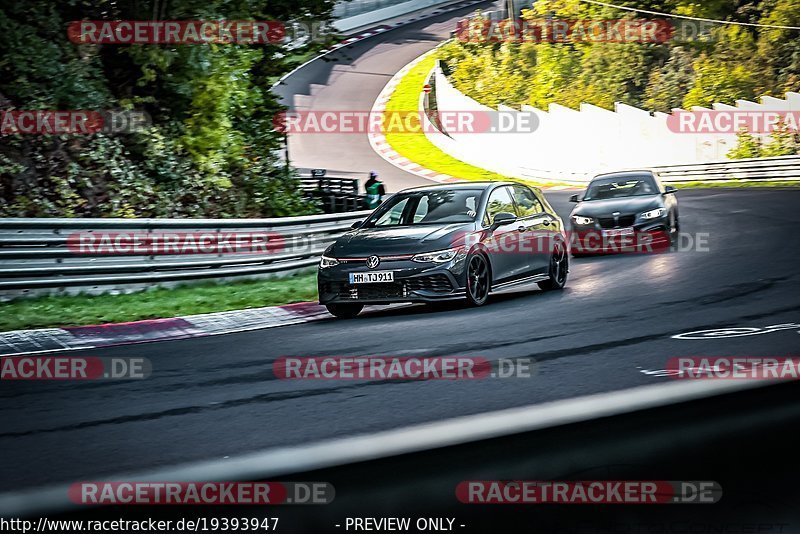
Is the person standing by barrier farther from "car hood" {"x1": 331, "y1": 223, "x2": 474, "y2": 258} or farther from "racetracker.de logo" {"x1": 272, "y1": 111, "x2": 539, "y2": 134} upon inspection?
"racetracker.de logo" {"x1": 272, "y1": 111, "x2": 539, "y2": 134}

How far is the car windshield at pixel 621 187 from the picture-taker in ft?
64.5

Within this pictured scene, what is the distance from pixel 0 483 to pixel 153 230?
30.7ft

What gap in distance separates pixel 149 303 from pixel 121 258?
1.03 meters

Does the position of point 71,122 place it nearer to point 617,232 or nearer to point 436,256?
point 436,256

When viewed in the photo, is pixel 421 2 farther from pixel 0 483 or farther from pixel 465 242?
pixel 0 483

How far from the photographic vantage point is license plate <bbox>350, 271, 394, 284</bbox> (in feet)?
40.6

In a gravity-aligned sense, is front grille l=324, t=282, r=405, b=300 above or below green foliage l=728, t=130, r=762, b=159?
below

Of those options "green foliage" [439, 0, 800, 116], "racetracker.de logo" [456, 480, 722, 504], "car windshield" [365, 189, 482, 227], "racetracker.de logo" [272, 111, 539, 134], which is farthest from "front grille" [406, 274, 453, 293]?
"green foliage" [439, 0, 800, 116]

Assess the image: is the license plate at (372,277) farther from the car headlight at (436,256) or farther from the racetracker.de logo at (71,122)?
the racetracker.de logo at (71,122)

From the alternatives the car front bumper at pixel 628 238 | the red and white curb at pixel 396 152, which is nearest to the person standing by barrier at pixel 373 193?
the car front bumper at pixel 628 238

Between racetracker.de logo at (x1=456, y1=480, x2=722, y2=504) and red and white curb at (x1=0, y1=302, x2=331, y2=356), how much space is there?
8.84 m

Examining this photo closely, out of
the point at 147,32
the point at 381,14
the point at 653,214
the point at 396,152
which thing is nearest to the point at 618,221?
the point at 653,214

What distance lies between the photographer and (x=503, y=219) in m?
13.4

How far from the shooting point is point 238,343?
34.4ft
